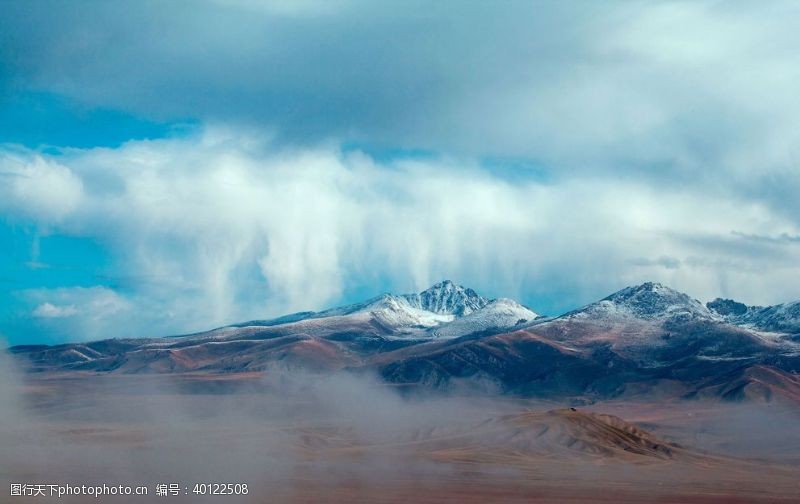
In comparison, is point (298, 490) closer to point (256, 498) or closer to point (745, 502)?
point (256, 498)

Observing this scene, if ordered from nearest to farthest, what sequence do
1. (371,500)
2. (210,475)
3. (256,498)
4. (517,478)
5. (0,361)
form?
(256,498) < (371,500) < (210,475) < (517,478) < (0,361)

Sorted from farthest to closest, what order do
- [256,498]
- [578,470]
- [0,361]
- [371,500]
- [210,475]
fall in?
[0,361], [578,470], [210,475], [371,500], [256,498]

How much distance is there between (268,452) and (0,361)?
60.0 metres

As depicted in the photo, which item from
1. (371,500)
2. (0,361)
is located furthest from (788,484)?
(0,361)

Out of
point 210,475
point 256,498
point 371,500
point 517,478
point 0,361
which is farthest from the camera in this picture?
point 0,361

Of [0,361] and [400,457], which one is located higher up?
[0,361]

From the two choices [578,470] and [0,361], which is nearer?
[578,470]

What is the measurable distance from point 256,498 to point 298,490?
13.4 m

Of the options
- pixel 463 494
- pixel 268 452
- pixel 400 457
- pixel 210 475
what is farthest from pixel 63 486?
pixel 400 457

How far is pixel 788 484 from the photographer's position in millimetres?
166000

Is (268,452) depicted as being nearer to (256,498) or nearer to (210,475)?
(210,475)

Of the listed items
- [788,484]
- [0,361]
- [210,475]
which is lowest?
[788,484]

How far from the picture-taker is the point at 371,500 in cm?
12106

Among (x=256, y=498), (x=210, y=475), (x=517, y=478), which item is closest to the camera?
(x=256, y=498)
